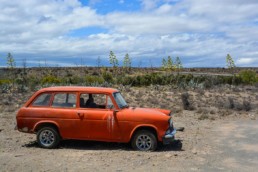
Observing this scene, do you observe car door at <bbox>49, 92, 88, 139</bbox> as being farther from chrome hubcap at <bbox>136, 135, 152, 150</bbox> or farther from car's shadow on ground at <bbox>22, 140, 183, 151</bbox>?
chrome hubcap at <bbox>136, 135, 152, 150</bbox>

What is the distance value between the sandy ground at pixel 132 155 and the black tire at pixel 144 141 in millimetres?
268

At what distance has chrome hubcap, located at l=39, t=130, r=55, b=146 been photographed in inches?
453

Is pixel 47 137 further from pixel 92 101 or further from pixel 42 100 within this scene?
pixel 92 101

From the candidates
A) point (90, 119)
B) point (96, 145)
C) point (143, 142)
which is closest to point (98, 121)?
point (90, 119)

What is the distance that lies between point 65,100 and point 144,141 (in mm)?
2455

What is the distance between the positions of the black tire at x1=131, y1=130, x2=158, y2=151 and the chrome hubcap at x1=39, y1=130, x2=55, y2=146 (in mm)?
2222

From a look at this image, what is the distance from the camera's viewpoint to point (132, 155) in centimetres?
1064

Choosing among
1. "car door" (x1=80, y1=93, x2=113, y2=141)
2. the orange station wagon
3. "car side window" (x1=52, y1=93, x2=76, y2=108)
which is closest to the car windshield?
the orange station wagon

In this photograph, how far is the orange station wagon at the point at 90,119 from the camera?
1121cm

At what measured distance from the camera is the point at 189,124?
17.2 meters

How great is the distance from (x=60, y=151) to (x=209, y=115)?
1080 centimetres

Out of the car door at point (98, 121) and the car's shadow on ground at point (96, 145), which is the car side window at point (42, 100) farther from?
the car's shadow on ground at point (96, 145)

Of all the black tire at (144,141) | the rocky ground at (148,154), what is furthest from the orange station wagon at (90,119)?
the rocky ground at (148,154)

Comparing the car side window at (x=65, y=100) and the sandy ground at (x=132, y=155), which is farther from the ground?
the car side window at (x=65, y=100)
